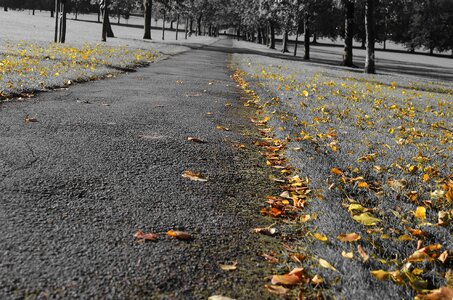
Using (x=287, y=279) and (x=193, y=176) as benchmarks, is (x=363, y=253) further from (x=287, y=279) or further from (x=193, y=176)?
(x=193, y=176)

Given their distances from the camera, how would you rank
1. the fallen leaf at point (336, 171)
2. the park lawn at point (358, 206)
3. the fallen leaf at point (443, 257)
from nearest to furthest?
the park lawn at point (358, 206) < the fallen leaf at point (443, 257) < the fallen leaf at point (336, 171)

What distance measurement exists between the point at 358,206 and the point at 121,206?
1.72 metres

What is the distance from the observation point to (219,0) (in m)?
97.4

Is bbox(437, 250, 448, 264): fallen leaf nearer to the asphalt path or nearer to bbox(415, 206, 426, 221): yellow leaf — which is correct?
bbox(415, 206, 426, 221): yellow leaf

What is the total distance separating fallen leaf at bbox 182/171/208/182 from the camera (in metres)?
4.07

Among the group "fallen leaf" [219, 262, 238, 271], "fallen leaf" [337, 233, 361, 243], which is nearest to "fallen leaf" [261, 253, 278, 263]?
"fallen leaf" [219, 262, 238, 271]

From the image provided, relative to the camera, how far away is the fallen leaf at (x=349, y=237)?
9.19ft

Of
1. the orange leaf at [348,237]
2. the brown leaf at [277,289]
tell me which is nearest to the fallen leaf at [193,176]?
the orange leaf at [348,237]

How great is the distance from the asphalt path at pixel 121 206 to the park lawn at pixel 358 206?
0.26 meters

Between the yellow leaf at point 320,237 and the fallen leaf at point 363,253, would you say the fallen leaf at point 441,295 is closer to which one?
the fallen leaf at point 363,253

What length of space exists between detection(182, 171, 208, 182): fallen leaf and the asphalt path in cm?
8

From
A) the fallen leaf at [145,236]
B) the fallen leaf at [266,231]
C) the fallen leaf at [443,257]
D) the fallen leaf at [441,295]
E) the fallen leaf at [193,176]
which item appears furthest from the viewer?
the fallen leaf at [193,176]

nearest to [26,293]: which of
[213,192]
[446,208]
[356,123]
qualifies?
[213,192]

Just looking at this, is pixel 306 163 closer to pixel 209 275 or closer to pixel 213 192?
pixel 213 192
